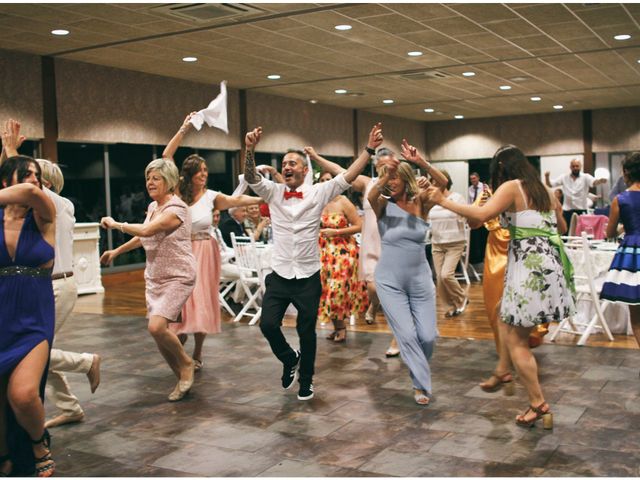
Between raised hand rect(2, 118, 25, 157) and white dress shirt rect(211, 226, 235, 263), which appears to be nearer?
raised hand rect(2, 118, 25, 157)

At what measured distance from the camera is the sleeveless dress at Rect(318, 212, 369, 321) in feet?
21.3

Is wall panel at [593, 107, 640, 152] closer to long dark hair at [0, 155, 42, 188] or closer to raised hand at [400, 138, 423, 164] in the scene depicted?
raised hand at [400, 138, 423, 164]

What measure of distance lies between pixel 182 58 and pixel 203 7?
3027 mm

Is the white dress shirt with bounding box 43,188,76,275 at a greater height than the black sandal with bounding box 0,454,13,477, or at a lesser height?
greater

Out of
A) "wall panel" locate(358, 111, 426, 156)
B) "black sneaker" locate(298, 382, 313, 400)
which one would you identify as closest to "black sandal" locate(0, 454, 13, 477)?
"black sneaker" locate(298, 382, 313, 400)

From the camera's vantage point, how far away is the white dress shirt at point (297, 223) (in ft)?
15.1

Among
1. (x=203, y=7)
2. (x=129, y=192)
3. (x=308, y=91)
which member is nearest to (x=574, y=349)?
(x=203, y=7)

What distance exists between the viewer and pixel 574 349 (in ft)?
19.6

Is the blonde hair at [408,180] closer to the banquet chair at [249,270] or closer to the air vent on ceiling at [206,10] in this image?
the banquet chair at [249,270]

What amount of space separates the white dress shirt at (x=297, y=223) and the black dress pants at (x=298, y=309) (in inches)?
2.5

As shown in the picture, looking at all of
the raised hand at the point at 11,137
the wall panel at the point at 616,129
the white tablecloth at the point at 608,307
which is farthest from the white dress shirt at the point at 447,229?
the wall panel at the point at 616,129

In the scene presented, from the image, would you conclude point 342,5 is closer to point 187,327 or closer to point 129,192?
point 187,327

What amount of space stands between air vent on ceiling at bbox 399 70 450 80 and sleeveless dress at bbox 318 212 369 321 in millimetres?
6735

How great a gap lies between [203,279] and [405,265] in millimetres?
1564
